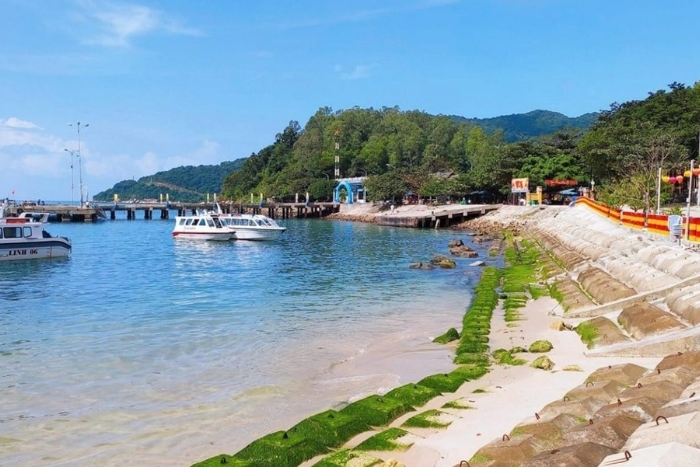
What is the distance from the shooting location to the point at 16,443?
10.6m

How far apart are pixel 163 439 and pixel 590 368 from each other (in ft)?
27.9

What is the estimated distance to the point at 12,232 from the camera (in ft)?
134

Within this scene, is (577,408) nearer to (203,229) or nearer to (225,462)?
(225,462)

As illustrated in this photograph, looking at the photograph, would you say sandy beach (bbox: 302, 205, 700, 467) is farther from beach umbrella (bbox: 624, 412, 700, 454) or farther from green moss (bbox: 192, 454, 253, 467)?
green moss (bbox: 192, 454, 253, 467)

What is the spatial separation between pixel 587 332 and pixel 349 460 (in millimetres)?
8809

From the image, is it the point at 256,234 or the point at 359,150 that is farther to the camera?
the point at 359,150

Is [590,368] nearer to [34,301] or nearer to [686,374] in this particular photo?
[686,374]

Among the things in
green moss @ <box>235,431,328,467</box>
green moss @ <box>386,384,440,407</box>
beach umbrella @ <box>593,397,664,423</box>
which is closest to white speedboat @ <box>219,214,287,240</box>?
green moss @ <box>386,384,440,407</box>

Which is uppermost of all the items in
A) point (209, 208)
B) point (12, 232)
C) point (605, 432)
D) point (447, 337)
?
Answer: point (209, 208)

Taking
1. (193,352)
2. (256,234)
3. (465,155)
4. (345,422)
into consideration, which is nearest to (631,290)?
(345,422)

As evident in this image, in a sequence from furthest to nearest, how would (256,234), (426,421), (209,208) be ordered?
1. (209,208)
2. (256,234)
3. (426,421)

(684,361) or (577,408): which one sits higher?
(684,361)

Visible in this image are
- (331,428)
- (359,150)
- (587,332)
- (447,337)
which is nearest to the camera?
(331,428)

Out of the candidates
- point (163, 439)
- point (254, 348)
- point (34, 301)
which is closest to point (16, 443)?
point (163, 439)
